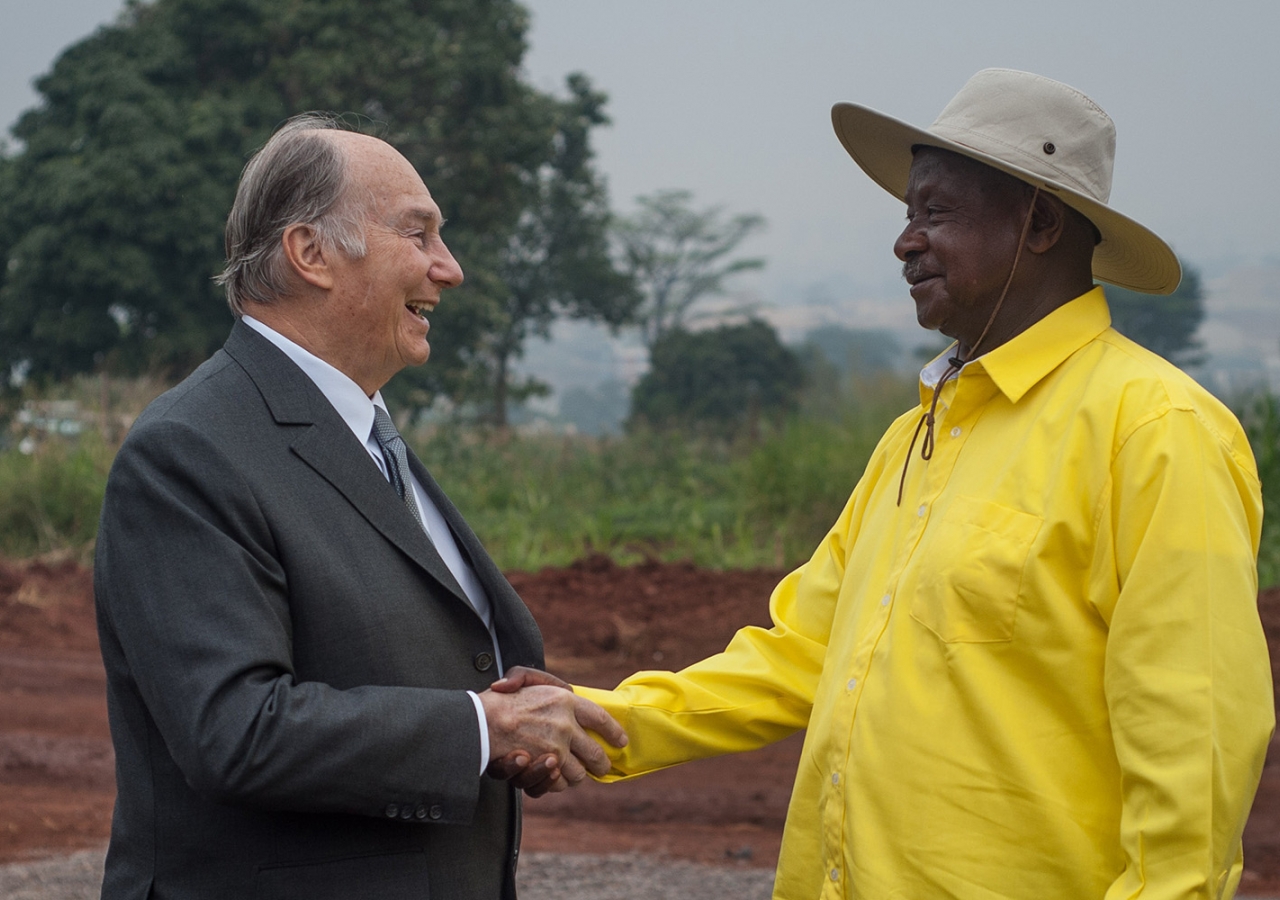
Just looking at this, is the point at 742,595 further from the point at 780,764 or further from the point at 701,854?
the point at 701,854

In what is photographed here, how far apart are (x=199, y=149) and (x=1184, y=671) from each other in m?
22.2

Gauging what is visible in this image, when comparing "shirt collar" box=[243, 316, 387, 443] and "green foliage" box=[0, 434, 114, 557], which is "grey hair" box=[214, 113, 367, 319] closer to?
"shirt collar" box=[243, 316, 387, 443]

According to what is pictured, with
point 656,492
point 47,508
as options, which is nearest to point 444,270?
point 47,508

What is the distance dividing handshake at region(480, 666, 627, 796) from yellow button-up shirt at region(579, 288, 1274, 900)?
0.48 meters

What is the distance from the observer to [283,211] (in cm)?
266

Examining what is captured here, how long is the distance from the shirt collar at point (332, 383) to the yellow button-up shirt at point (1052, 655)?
1085mm

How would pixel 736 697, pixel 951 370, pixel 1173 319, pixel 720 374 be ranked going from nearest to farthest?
1. pixel 951 370
2. pixel 736 697
3. pixel 720 374
4. pixel 1173 319

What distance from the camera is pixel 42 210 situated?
2167 cm

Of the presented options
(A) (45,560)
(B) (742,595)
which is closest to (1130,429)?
(B) (742,595)

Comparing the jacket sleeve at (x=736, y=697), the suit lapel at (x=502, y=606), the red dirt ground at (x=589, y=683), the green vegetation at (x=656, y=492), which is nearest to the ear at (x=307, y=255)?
the suit lapel at (x=502, y=606)

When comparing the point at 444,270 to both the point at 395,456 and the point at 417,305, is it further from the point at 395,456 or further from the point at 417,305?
the point at 395,456

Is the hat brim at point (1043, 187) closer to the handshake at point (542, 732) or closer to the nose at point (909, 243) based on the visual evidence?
the nose at point (909, 243)

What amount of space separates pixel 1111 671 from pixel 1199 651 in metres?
0.15

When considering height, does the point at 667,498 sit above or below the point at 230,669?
below
